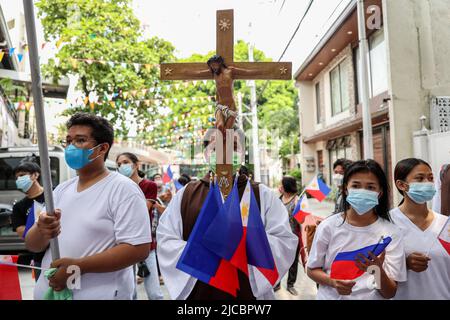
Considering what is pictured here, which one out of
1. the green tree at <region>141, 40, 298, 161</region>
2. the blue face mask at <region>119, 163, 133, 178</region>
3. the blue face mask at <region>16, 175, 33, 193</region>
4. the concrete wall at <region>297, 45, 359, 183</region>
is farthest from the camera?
the green tree at <region>141, 40, 298, 161</region>

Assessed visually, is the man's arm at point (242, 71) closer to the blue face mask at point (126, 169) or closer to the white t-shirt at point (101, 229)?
the white t-shirt at point (101, 229)

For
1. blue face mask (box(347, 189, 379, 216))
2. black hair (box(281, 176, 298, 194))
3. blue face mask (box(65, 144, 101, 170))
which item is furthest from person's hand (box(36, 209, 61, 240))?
black hair (box(281, 176, 298, 194))

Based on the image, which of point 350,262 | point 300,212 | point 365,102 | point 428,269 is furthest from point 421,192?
point 365,102

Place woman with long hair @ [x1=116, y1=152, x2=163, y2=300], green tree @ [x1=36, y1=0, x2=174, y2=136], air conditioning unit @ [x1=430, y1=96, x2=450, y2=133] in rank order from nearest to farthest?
woman with long hair @ [x1=116, y1=152, x2=163, y2=300]
air conditioning unit @ [x1=430, y1=96, x2=450, y2=133]
green tree @ [x1=36, y1=0, x2=174, y2=136]

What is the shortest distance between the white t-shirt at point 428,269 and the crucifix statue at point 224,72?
3.52ft

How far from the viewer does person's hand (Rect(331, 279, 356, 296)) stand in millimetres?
1841

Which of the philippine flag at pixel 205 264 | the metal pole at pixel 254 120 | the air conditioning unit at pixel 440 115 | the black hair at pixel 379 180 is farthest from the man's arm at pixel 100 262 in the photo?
the metal pole at pixel 254 120

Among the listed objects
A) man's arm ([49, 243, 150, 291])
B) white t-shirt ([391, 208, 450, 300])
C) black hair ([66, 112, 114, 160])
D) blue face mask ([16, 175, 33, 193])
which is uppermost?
black hair ([66, 112, 114, 160])

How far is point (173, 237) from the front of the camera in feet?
6.63

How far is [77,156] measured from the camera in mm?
1933

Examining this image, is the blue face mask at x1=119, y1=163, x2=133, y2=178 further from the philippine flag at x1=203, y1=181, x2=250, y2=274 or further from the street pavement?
the philippine flag at x1=203, y1=181, x2=250, y2=274
